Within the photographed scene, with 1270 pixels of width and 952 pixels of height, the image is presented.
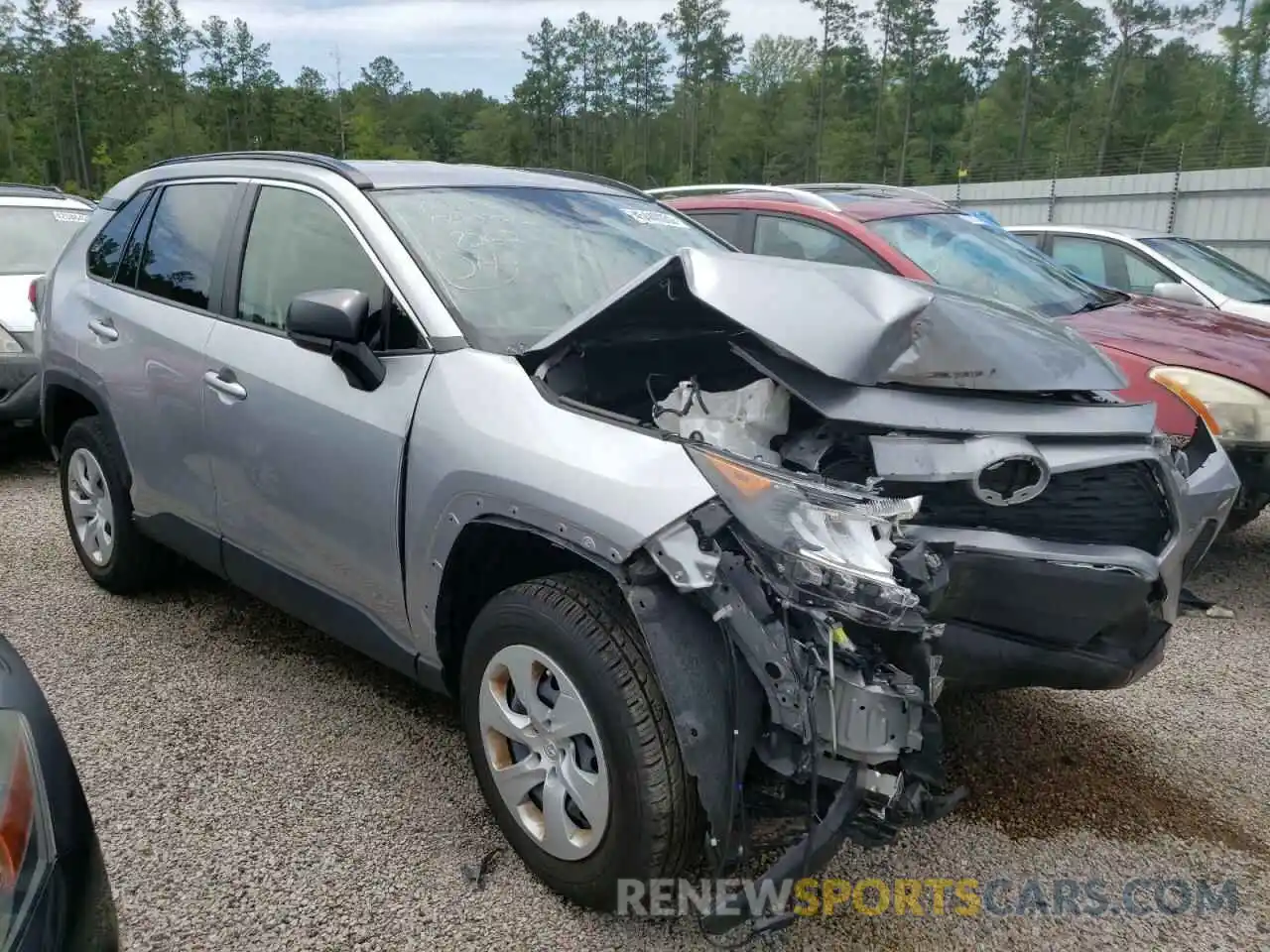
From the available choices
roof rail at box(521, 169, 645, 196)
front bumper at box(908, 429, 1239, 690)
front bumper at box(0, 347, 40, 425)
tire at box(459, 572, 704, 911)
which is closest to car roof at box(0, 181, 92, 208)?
front bumper at box(0, 347, 40, 425)

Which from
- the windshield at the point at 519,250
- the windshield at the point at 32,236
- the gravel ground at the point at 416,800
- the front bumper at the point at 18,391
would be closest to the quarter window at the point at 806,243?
Result: the windshield at the point at 519,250

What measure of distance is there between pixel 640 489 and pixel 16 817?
123 centimetres

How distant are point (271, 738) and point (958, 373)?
238cm

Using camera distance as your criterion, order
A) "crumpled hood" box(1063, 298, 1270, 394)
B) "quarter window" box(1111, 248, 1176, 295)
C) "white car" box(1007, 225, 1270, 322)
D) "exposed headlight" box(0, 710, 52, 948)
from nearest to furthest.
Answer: "exposed headlight" box(0, 710, 52, 948) → "crumpled hood" box(1063, 298, 1270, 394) → "white car" box(1007, 225, 1270, 322) → "quarter window" box(1111, 248, 1176, 295)

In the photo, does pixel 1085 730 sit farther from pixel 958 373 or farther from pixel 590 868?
pixel 590 868

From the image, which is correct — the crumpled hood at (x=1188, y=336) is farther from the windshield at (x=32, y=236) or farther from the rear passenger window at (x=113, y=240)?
the windshield at (x=32, y=236)

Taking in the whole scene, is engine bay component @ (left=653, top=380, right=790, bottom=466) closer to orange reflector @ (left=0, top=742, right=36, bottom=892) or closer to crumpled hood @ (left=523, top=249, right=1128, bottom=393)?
crumpled hood @ (left=523, top=249, right=1128, bottom=393)

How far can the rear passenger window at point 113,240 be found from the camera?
4141 mm

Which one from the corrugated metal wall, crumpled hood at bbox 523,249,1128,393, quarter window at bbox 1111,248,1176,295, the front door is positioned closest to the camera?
crumpled hood at bbox 523,249,1128,393

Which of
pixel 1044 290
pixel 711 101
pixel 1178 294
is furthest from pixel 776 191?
pixel 711 101

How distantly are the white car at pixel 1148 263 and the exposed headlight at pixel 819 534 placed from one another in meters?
6.19

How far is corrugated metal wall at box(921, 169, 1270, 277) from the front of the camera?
15242 mm

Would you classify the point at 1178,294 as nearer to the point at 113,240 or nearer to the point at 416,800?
the point at 416,800

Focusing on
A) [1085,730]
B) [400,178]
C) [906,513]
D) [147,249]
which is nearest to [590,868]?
[906,513]
